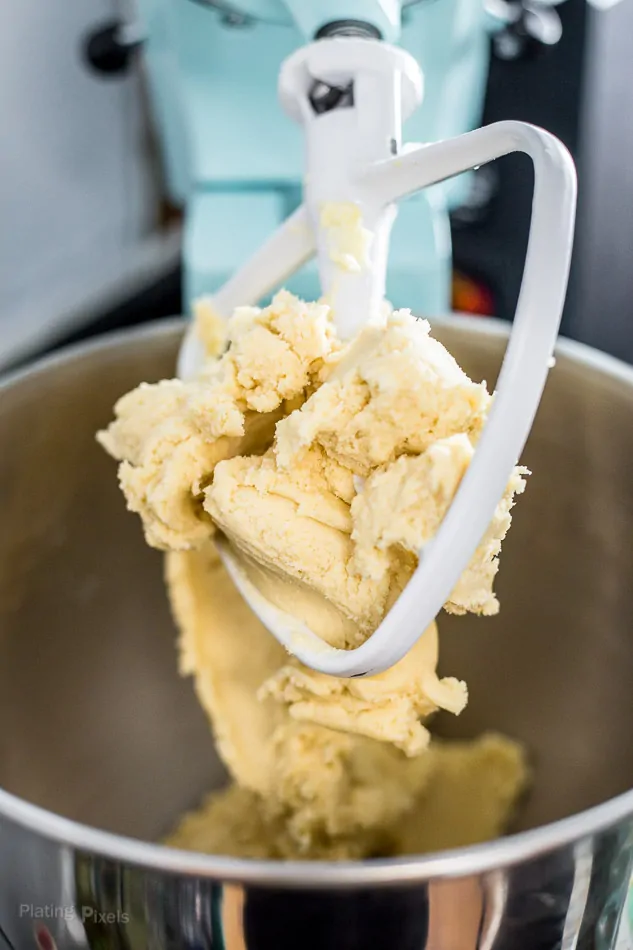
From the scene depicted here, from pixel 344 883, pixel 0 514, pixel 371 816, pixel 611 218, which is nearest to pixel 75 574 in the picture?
pixel 0 514

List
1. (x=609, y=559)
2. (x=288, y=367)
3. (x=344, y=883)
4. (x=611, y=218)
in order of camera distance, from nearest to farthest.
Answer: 1. (x=344, y=883)
2. (x=288, y=367)
3. (x=609, y=559)
4. (x=611, y=218)

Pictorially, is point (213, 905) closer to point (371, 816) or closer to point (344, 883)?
point (344, 883)

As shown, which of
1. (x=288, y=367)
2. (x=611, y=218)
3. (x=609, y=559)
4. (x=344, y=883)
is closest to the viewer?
(x=344, y=883)

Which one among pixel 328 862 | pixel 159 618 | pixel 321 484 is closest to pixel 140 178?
pixel 159 618

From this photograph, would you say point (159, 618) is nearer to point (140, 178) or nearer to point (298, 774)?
point (298, 774)

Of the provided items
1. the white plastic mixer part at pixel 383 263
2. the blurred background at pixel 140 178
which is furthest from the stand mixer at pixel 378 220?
the blurred background at pixel 140 178

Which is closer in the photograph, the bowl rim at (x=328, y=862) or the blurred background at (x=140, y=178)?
the bowl rim at (x=328, y=862)

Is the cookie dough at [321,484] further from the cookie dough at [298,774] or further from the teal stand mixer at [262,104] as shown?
the teal stand mixer at [262,104]
